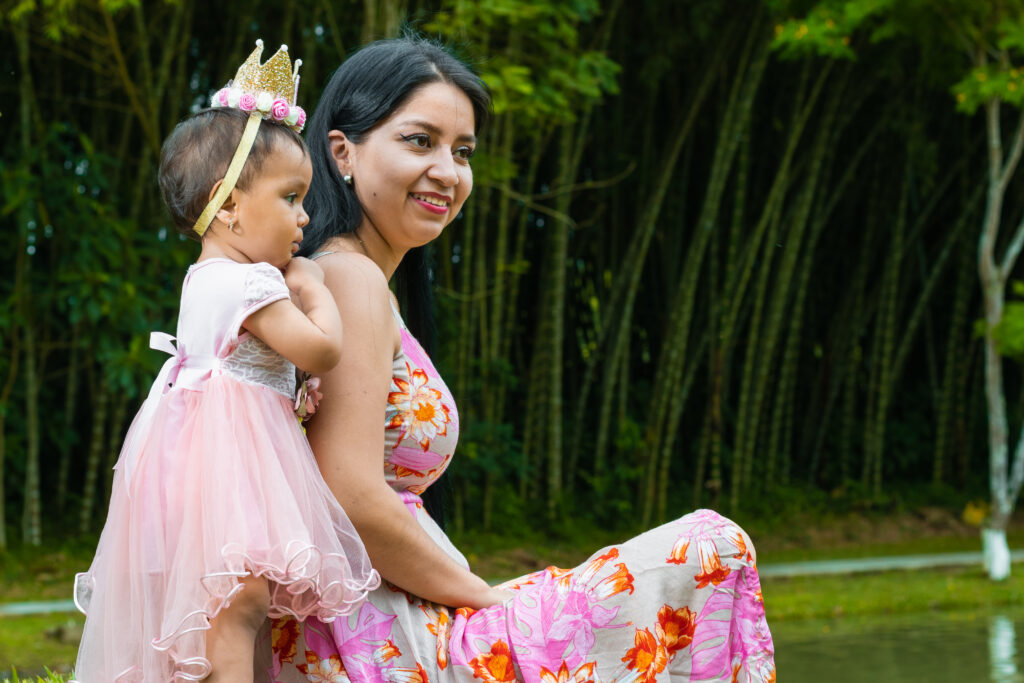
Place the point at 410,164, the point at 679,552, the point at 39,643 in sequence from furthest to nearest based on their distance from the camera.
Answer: the point at 39,643 → the point at 410,164 → the point at 679,552

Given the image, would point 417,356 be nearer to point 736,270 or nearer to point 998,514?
point 998,514

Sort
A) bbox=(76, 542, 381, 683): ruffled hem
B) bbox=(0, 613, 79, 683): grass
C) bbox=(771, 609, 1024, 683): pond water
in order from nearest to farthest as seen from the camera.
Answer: bbox=(76, 542, 381, 683): ruffled hem
bbox=(0, 613, 79, 683): grass
bbox=(771, 609, 1024, 683): pond water

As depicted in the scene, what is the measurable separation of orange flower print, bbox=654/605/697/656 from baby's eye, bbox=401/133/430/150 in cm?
73

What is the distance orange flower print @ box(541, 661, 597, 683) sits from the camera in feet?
4.86


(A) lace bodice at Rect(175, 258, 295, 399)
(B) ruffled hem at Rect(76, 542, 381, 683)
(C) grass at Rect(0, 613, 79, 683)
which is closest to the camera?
(B) ruffled hem at Rect(76, 542, 381, 683)

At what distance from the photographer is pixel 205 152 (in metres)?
1.54

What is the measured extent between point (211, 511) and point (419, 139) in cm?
63

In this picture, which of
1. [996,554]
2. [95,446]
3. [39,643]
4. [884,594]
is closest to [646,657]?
[39,643]

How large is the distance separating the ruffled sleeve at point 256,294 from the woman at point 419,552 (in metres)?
0.11

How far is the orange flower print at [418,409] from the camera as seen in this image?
62.7 inches

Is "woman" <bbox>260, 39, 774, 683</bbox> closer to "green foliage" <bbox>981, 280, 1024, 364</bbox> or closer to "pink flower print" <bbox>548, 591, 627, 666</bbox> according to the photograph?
"pink flower print" <bbox>548, 591, 627, 666</bbox>

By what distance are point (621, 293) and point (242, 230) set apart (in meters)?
7.30

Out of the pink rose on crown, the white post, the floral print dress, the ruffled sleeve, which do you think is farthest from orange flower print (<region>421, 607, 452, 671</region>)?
the white post

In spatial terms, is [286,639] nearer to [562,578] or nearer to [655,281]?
[562,578]
